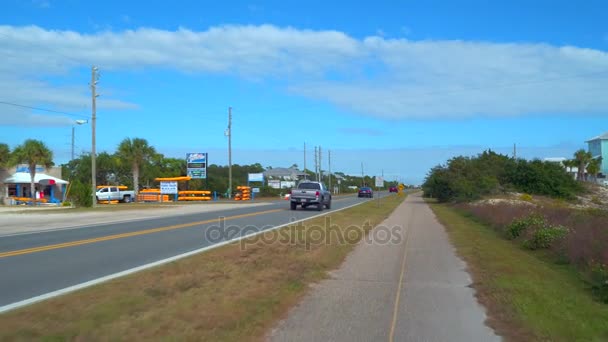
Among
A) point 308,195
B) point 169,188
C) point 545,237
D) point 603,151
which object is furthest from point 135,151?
point 603,151

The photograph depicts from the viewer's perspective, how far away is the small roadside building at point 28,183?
55812mm

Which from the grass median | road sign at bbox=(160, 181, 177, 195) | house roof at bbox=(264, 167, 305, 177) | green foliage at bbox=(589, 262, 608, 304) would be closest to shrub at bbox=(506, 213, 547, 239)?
green foliage at bbox=(589, 262, 608, 304)

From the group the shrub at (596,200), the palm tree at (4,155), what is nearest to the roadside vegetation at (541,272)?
the shrub at (596,200)

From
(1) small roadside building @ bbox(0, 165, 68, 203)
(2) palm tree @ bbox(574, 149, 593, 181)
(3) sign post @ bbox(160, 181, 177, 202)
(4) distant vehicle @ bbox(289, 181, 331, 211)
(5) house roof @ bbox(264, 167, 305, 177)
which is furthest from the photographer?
(5) house roof @ bbox(264, 167, 305, 177)

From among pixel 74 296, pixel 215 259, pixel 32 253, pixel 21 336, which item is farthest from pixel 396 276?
pixel 32 253

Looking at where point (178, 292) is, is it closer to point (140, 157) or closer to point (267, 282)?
point (267, 282)

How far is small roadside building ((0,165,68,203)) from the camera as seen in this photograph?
183 ft

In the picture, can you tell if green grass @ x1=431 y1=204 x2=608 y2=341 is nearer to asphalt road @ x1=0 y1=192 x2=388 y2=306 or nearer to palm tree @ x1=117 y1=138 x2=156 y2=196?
asphalt road @ x1=0 y1=192 x2=388 y2=306

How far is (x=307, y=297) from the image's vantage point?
30.2 ft

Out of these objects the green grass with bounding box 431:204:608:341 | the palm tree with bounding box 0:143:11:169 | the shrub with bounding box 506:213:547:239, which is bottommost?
the green grass with bounding box 431:204:608:341

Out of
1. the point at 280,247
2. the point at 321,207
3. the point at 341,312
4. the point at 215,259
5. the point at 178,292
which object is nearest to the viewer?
the point at 341,312

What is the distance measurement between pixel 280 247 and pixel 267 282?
490cm

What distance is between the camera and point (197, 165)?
219 ft

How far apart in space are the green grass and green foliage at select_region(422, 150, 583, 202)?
110 feet
